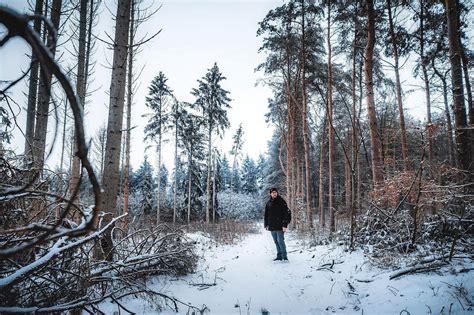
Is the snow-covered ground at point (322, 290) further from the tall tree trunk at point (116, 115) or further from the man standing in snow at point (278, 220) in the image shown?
the tall tree trunk at point (116, 115)

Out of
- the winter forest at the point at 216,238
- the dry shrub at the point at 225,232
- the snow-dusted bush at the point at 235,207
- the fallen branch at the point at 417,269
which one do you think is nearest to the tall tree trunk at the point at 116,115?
the winter forest at the point at 216,238

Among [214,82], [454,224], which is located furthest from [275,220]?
[214,82]

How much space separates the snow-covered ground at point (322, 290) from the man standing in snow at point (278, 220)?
0.90m

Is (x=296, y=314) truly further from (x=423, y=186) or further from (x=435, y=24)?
(x=435, y=24)

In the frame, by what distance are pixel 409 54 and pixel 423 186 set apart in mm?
10448

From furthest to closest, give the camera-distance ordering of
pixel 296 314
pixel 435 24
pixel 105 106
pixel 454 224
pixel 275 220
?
pixel 435 24
pixel 105 106
pixel 275 220
pixel 454 224
pixel 296 314

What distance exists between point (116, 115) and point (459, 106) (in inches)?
276

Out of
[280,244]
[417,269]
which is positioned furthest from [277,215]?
[417,269]

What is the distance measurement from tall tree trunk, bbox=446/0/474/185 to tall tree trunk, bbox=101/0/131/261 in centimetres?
636

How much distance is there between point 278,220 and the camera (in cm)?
616

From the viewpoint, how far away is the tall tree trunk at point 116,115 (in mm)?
4211

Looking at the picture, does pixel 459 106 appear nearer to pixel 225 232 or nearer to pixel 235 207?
pixel 225 232

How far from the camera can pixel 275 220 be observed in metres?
6.18

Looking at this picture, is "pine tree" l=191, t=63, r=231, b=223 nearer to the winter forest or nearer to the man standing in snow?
the winter forest
